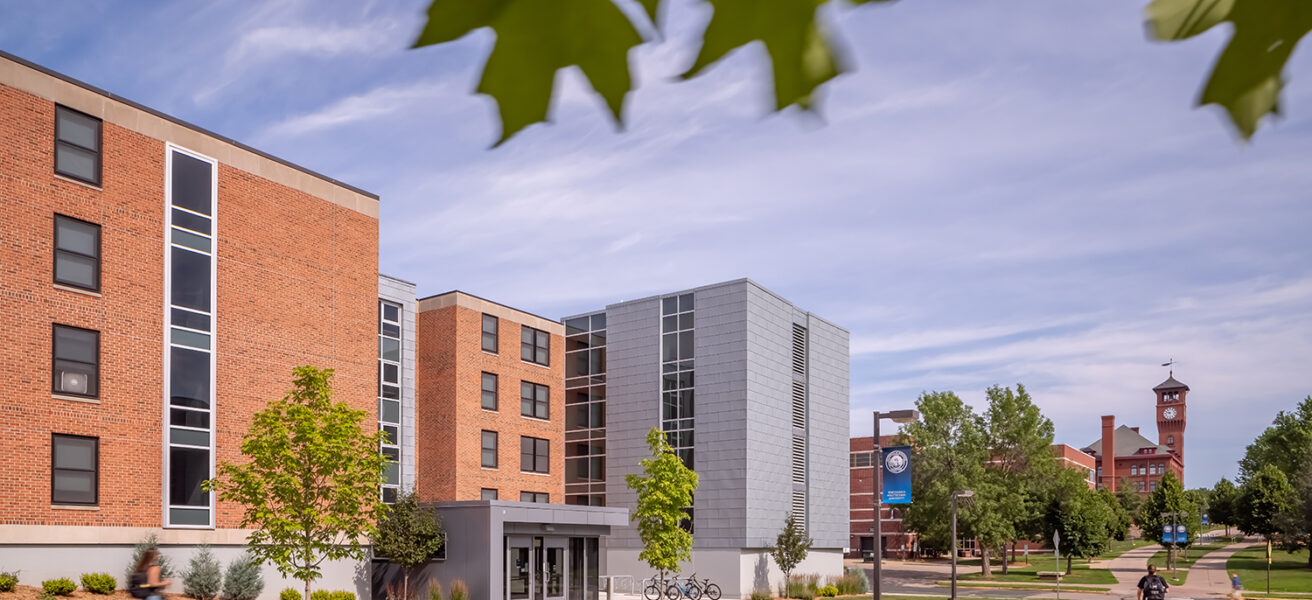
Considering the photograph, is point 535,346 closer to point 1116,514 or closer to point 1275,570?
point 1275,570

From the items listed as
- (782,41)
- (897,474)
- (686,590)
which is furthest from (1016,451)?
(782,41)

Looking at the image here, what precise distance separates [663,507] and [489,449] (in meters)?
8.31

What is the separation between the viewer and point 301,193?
106ft

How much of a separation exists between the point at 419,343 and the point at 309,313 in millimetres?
13427

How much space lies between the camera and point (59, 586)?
23562 millimetres

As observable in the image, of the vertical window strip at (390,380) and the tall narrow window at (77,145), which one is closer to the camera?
the tall narrow window at (77,145)

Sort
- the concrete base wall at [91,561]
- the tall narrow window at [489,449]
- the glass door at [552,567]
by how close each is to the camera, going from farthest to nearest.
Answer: the tall narrow window at [489,449], the glass door at [552,567], the concrete base wall at [91,561]

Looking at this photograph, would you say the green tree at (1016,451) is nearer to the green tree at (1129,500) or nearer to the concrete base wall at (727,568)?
the concrete base wall at (727,568)

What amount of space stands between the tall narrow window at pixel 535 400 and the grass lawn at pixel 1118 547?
65187 mm

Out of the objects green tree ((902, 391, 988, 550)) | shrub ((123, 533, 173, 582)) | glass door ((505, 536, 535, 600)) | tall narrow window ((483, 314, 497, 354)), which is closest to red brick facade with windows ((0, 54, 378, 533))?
shrub ((123, 533, 173, 582))

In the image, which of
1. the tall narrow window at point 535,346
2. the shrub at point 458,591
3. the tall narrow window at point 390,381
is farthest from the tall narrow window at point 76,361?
the tall narrow window at point 535,346

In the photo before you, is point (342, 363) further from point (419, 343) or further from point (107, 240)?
point (419, 343)

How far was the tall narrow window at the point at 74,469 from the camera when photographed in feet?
82.8

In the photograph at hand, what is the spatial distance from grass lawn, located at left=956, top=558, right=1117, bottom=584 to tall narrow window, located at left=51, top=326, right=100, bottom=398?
59370 millimetres
